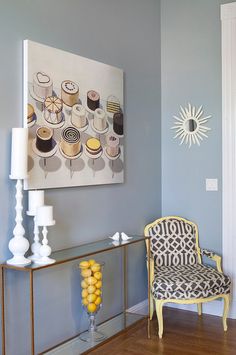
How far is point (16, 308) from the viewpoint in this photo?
2.50 metres

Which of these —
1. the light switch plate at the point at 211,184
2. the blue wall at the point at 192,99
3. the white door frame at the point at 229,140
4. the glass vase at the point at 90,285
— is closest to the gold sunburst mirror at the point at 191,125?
the blue wall at the point at 192,99

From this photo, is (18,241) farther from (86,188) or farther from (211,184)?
(211,184)

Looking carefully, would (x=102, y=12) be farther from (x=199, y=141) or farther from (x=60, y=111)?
(x=199, y=141)

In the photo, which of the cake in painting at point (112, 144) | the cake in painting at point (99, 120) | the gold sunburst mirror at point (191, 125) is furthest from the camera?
the gold sunburst mirror at point (191, 125)

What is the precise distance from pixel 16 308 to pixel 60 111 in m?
1.28

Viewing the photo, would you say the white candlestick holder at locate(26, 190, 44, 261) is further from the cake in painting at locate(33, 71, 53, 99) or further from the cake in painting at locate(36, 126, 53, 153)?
the cake in painting at locate(33, 71, 53, 99)

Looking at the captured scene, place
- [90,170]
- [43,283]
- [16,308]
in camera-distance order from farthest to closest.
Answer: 1. [90,170]
2. [43,283]
3. [16,308]

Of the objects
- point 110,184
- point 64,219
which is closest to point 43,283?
point 64,219

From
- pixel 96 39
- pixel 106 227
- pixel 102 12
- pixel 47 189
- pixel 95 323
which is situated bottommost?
pixel 95 323

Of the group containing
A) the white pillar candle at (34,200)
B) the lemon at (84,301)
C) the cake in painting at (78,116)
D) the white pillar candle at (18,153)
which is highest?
Answer: the cake in painting at (78,116)

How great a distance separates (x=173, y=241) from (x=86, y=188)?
41.7 inches

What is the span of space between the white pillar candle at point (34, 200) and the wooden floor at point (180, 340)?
1.13 metres

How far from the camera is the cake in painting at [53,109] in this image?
2693mm

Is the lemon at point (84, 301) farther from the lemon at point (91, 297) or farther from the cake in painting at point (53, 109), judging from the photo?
the cake in painting at point (53, 109)
